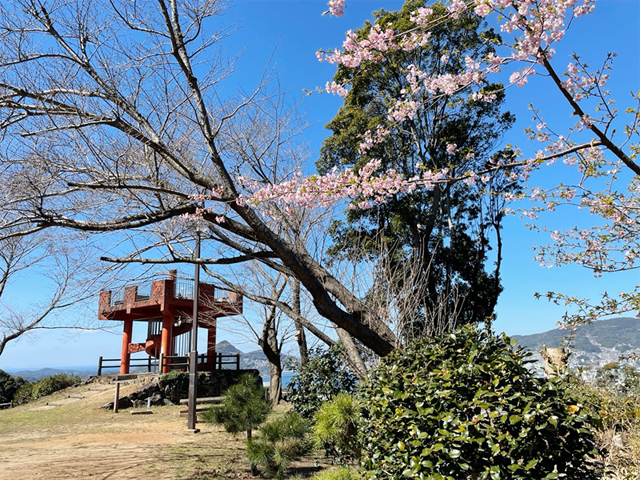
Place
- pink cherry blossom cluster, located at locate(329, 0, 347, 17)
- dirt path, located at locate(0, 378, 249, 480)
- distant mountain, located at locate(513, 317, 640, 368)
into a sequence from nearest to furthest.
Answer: pink cherry blossom cluster, located at locate(329, 0, 347, 17), distant mountain, located at locate(513, 317, 640, 368), dirt path, located at locate(0, 378, 249, 480)

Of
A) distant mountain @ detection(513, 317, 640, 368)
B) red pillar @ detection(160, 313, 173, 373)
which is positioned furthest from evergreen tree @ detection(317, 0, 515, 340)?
red pillar @ detection(160, 313, 173, 373)

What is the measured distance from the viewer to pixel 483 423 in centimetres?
245

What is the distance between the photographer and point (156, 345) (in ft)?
63.3

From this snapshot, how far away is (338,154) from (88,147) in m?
8.63

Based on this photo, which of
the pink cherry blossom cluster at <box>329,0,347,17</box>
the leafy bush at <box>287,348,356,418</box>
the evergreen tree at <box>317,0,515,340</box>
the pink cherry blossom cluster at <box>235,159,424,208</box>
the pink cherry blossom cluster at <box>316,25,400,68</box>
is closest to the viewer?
the pink cherry blossom cluster at <box>329,0,347,17</box>

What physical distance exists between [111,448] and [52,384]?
41.5ft

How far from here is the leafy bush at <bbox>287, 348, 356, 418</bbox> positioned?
693 centimetres

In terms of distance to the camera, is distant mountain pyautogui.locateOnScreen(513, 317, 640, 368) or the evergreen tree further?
the evergreen tree

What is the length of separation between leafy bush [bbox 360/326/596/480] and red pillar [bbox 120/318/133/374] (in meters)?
18.2

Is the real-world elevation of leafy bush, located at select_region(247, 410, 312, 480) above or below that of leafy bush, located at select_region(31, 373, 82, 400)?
below

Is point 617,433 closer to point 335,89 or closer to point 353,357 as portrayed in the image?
point 353,357

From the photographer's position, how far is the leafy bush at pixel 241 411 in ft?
22.0

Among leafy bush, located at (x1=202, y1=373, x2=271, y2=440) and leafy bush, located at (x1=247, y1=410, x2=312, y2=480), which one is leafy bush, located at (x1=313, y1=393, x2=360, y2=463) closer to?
leafy bush, located at (x1=247, y1=410, x2=312, y2=480)

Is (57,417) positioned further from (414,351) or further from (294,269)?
(414,351)
